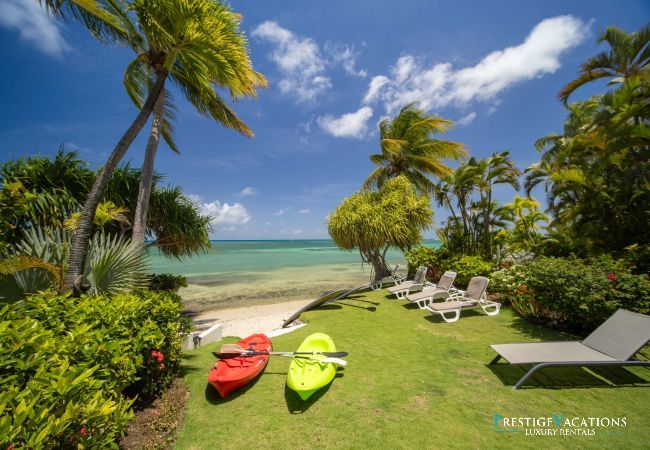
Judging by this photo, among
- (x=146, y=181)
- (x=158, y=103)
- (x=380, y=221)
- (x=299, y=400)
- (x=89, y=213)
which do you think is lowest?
(x=299, y=400)

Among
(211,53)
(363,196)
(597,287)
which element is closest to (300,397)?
(597,287)

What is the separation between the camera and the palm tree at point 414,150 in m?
15.6

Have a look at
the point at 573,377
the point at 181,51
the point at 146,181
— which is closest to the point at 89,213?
the point at 146,181

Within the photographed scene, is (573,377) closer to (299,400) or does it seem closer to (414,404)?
(414,404)

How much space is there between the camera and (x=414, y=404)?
3.68 metres

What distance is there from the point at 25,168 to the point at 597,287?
48.5 ft

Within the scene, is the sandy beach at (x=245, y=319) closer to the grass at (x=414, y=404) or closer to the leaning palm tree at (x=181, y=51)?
the grass at (x=414, y=404)

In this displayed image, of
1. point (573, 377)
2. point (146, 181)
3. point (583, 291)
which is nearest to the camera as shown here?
point (573, 377)

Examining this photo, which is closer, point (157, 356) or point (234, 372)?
point (157, 356)

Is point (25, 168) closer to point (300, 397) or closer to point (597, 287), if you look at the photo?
point (300, 397)

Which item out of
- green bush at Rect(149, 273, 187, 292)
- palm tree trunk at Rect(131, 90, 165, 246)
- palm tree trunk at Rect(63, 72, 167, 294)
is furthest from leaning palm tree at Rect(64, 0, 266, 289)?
green bush at Rect(149, 273, 187, 292)

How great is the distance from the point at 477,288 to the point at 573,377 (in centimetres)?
401

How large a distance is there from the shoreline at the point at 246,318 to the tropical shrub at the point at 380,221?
4858 millimetres

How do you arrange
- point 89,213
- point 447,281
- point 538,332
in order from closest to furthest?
1. point 89,213
2. point 538,332
3. point 447,281
